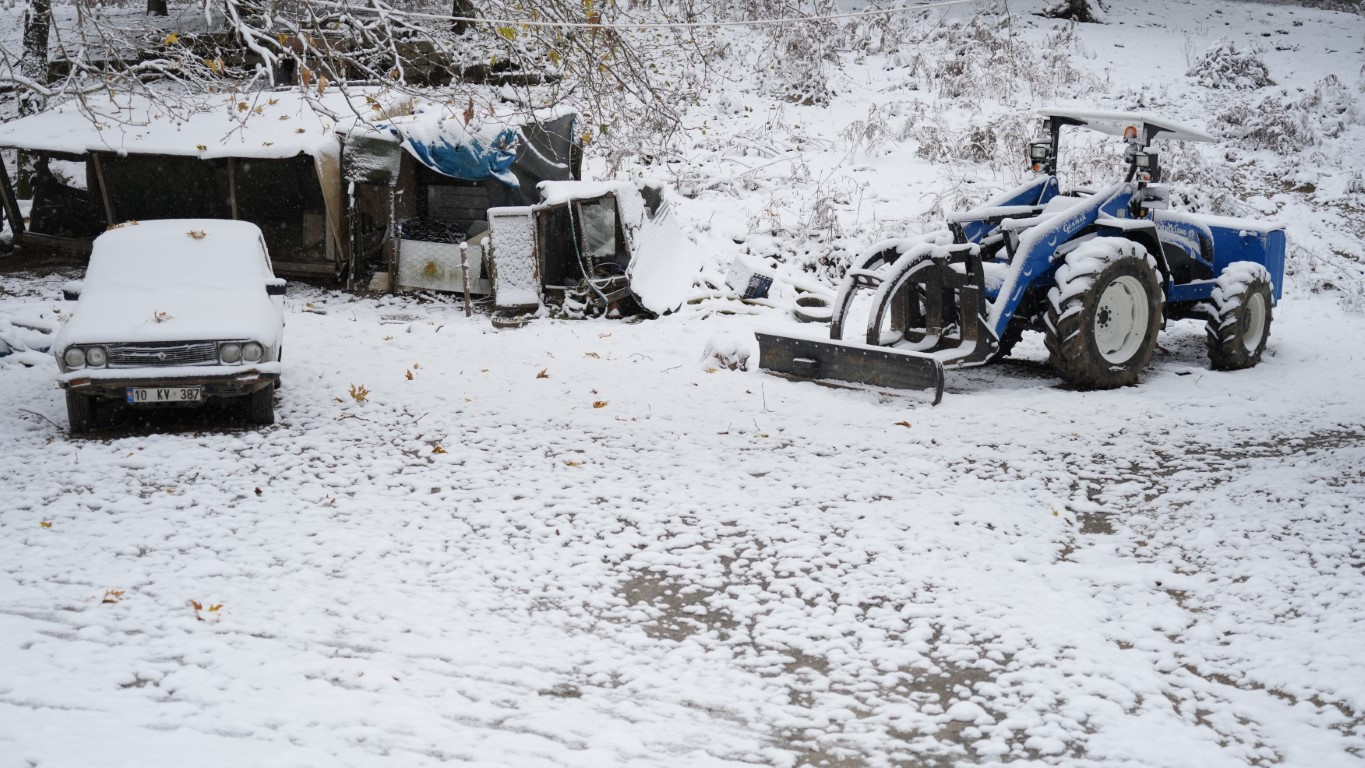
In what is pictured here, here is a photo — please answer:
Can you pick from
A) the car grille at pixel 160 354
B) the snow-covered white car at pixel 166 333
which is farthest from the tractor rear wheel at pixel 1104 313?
the car grille at pixel 160 354

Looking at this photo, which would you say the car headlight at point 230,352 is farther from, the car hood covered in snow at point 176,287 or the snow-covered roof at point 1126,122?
the snow-covered roof at point 1126,122

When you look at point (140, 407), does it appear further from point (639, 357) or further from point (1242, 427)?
point (1242, 427)

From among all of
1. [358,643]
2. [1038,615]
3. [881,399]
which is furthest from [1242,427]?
[358,643]

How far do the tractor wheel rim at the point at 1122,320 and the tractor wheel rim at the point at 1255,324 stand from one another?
1.30m

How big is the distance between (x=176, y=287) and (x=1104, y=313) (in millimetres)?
7563

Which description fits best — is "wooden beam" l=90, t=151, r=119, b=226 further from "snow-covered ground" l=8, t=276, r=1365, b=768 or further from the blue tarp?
"snow-covered ground" l=8, t=276, r=1365, b=768

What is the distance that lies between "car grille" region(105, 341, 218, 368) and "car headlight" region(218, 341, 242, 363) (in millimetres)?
47

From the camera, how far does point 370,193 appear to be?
14383mm

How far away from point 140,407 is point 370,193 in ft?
22.8

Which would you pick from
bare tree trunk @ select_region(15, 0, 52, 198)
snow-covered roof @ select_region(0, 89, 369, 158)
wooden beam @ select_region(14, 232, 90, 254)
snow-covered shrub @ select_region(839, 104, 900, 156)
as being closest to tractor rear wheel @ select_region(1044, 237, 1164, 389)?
snow-covered shrub @ select_region(839, 104, 900, 156)

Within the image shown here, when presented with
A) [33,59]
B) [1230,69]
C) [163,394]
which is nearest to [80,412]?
[163,394]

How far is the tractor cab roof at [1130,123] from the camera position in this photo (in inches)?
351

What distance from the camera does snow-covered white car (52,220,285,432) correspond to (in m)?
7.23

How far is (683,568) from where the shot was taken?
5324 millimetres
